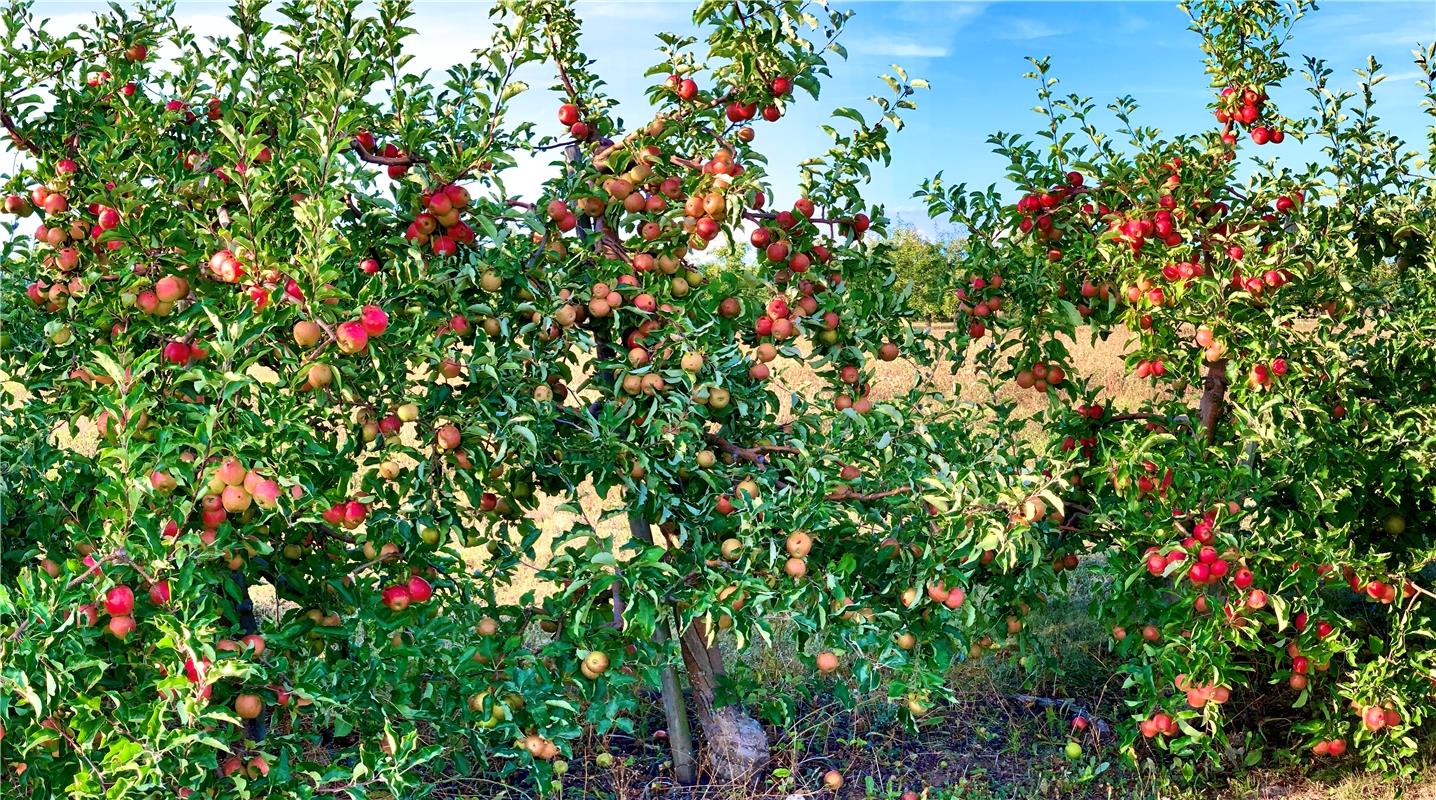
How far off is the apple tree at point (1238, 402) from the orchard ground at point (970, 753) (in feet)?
0.42

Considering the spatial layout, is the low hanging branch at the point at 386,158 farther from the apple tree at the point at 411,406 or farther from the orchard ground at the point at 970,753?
the orchard ground at the point at 970,753

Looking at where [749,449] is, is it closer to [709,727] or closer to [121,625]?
[709,727]

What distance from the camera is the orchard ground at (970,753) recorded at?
350 cm

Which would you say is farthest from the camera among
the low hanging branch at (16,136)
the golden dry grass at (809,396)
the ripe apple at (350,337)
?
the golden dry grass at (809,396)

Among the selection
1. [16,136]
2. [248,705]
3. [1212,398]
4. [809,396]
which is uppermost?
[16,136]

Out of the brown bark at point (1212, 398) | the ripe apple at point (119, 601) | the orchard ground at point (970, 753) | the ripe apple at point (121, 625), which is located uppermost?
the brown bark at point (1212, 398)

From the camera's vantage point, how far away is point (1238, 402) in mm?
3449

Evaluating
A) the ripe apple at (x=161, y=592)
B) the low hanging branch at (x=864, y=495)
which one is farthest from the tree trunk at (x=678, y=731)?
the ripe apple at (x=161, y=592)

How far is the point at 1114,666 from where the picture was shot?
430 centimetres

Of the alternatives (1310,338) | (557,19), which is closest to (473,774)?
(557,19)

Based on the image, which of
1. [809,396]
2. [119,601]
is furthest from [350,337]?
[809,396]

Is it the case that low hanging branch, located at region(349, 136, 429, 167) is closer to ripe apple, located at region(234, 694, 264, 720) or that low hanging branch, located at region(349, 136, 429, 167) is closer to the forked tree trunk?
ripe apple, located at region(234, 694, 264, 720)

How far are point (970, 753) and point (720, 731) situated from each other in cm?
88

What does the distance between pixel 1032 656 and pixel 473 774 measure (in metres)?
1.68
